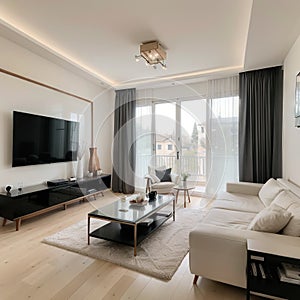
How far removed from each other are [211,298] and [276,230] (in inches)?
29.4

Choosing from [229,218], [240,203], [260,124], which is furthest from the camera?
[260,124]

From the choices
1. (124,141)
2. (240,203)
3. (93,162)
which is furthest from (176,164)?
(240,203)

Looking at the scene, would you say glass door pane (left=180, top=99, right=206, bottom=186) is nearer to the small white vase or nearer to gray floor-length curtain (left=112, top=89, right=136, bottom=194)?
gray floor-length curtain (left=112, top=89, right=136, bottom=194)

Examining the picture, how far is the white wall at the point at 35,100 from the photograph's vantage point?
10.3 ft

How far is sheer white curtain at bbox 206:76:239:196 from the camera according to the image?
434 centimetres

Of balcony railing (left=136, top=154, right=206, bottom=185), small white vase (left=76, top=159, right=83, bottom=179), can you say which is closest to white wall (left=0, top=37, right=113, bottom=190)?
small white vase (left=76, top=159, right=83, bottom=179)

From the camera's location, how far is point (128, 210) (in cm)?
270

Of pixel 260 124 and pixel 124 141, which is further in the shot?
pixel 124 141

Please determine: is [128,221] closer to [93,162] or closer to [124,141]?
[93,162]

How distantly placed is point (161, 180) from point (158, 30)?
2.84 meters

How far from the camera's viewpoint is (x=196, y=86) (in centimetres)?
479

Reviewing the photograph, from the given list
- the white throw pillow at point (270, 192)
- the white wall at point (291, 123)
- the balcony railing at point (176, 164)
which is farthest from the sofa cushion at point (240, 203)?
the balcony railing at point (176, 164)

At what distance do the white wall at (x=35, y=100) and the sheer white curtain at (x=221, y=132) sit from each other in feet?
8.89

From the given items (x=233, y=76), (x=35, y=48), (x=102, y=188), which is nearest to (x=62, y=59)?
(x=35, y=48)
